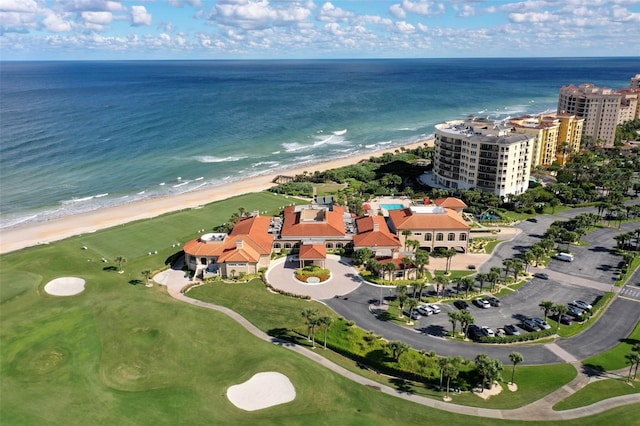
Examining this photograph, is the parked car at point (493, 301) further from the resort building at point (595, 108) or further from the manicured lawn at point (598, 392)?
the resort building at point (595, 108)

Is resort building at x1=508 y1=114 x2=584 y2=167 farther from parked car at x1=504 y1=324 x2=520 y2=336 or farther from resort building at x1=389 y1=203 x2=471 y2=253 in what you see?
parked car at x1=504 y1=324 x2=520 y2=336

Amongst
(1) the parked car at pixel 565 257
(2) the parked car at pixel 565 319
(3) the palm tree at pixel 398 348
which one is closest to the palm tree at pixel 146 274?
(3) the palm tree at pixel 398 348

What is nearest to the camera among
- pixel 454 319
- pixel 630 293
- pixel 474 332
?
pixel 454 319

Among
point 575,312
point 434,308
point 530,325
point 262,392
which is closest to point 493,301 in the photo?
point 530,325

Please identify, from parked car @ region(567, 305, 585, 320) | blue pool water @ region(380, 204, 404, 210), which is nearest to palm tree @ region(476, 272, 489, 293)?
parked car @ region(567, 305, 585, 320)

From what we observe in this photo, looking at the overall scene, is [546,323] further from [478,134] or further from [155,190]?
A: [155,190]

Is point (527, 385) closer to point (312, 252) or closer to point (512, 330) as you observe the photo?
point (512, 330)
